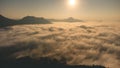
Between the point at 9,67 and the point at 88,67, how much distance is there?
301 ft

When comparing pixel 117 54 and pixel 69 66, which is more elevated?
pixel 117 54

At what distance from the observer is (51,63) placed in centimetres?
19675

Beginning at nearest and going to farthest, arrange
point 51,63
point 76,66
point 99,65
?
1. point 99,65
2. point 76,66
3. point 51,63

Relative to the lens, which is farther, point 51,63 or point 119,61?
point 51,63

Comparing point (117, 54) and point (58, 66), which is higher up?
point (117, 54)

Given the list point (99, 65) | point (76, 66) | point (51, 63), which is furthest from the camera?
point (51, 63)

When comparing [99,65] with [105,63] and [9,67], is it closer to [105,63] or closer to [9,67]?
[105,63]

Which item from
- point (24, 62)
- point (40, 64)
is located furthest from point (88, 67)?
point (24, 62)

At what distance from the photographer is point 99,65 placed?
171125 millimetres

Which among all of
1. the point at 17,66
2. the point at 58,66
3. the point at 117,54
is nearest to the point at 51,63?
the point at 58,66

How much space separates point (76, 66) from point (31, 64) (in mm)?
56676

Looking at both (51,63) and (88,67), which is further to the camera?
(51,63)

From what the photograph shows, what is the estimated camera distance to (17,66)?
19012 cm

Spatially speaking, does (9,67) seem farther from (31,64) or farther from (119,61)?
(119,61)
